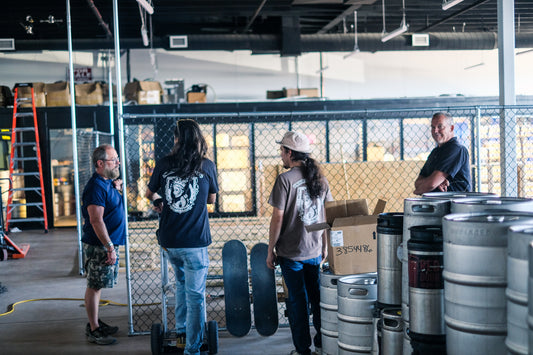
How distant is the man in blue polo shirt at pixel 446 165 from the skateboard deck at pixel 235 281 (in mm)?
1617

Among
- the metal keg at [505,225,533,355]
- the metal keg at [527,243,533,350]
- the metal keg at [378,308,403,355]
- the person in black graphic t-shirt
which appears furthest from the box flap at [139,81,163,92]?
the metal keg at [527,243,533,350]

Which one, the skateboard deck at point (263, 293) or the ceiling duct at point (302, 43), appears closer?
the skateboard deck at point (263, 293)

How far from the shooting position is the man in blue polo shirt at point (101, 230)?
15.6ft

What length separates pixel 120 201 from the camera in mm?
5066

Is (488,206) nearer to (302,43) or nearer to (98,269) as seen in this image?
(98,269)

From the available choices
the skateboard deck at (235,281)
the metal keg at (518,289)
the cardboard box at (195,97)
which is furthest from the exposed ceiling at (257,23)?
the metal keg at (518,289)

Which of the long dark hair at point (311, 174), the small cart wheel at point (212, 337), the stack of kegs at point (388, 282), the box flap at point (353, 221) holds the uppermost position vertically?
the long dark hair at point (311, 174)

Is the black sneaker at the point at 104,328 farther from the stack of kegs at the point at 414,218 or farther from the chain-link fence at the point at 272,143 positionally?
the chain-link fence at the point at 272,143

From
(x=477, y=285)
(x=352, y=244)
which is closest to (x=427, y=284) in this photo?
(x=477, y=285)

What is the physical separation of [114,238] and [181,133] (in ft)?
4.59

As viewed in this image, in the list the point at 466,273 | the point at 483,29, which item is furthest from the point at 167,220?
the point at 483,29

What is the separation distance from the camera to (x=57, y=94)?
43.3 feet

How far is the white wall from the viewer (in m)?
17.4

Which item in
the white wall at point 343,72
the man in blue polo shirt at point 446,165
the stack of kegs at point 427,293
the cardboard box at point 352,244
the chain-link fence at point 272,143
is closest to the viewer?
the stack of kegs at point 427,293
